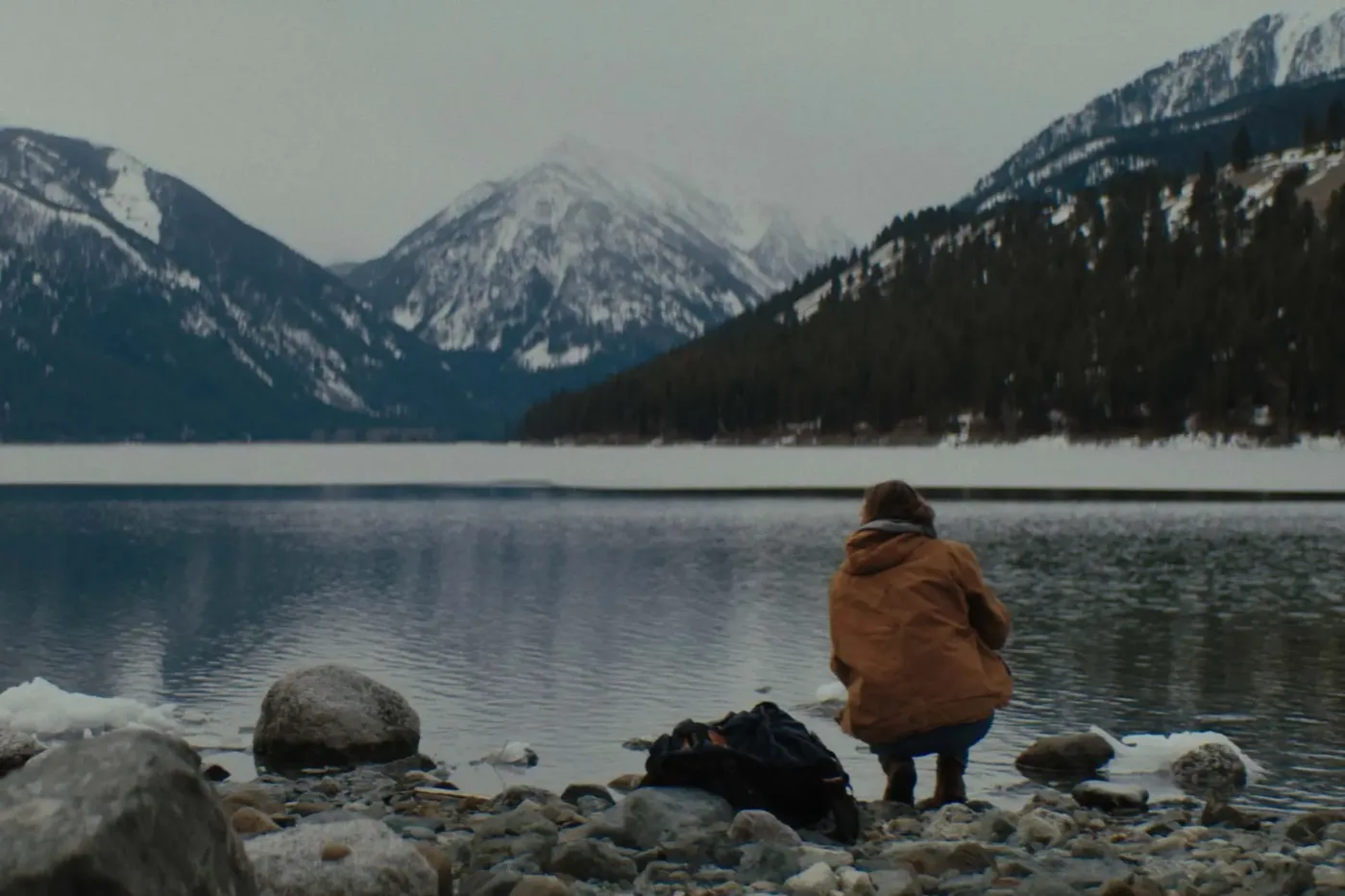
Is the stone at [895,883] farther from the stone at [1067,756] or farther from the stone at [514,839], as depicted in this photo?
the stone at [1067,756]

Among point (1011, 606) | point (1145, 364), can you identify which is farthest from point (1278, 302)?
point (1011, 606)

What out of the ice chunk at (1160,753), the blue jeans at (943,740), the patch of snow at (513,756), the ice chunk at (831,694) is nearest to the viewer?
the blue jeans at (943,740)

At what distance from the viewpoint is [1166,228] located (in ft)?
636

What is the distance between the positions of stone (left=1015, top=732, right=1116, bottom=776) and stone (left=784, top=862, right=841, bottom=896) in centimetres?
562

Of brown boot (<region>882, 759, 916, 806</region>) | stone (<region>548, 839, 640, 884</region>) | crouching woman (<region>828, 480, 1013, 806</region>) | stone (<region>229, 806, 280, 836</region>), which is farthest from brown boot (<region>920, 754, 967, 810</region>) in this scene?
stone (<region>229, 806, 280, 836</region>)

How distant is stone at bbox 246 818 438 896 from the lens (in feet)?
22.4

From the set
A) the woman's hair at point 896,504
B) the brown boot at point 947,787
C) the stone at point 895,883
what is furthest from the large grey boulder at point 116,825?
the brown boot at point 947,787

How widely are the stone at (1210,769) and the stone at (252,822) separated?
733cm

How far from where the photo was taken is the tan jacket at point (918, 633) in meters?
9.86

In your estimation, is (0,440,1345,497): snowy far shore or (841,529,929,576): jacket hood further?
(0,440,1345,497): snowy far shore

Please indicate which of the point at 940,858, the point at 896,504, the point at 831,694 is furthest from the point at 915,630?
the point at 831,694

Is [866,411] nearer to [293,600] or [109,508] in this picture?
[109,508]

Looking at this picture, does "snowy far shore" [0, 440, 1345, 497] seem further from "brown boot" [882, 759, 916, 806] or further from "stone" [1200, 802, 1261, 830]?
"brown boot" [882, 759, 916, 806]

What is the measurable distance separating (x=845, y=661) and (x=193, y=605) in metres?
20.6
